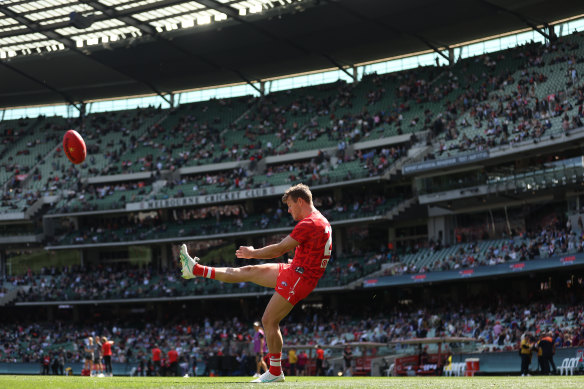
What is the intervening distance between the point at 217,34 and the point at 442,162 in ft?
60.9

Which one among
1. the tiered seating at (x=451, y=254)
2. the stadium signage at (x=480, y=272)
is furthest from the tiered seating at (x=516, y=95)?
the stadium signage at (x=480, y=272)

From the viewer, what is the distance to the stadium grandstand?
134 ft

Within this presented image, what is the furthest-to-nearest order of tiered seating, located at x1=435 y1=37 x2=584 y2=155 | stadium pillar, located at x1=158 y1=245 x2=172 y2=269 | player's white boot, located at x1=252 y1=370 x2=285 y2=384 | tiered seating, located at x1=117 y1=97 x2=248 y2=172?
tiered seating, located at x1=117 y1=97 x2=248 y2=172
stadium pillar, located at x1=158 y1=245 x2=172 y2=269
tiered seating, located at x1=435 y1=37 x2=584 y2=155
player's white boot, located at x1=252 y1=370 x2=285 y2=384

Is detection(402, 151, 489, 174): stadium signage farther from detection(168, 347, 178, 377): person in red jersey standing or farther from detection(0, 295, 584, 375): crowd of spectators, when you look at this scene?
detection(168, 347, 178, 377): person in red jersey standing

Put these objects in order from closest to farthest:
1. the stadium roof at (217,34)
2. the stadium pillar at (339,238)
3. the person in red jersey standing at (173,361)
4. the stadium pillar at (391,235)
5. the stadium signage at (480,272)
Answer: the person in red jersey standing at (173,361), the stadium signage at (480,272), the stadium roof at (217,34), the stadium pillar at (391,235), the stadium pillar at (339,238)

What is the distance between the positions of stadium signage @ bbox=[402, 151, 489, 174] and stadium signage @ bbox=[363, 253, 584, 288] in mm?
5863

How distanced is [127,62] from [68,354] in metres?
22.0

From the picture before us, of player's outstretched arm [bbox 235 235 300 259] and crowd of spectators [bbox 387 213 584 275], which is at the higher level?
crowd of spectators [bbox 387 213 584 275]

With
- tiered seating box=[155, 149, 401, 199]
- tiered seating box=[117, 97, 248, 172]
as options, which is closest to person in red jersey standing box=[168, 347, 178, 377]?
tiered seating box=[155, 149, 401, 199]

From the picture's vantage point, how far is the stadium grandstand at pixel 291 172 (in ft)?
134

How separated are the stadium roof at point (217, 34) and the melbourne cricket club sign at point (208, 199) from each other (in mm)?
10230

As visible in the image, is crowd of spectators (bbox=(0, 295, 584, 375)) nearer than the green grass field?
No

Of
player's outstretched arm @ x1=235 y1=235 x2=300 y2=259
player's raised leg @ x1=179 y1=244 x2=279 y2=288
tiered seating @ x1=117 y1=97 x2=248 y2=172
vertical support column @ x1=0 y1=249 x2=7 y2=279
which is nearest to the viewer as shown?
player's outstretched arm @ x1=235 y1=235 x2=300 y2=259

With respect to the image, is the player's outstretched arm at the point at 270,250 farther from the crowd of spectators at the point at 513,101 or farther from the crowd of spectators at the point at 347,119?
the crowd of spectators at the point at 347,119
